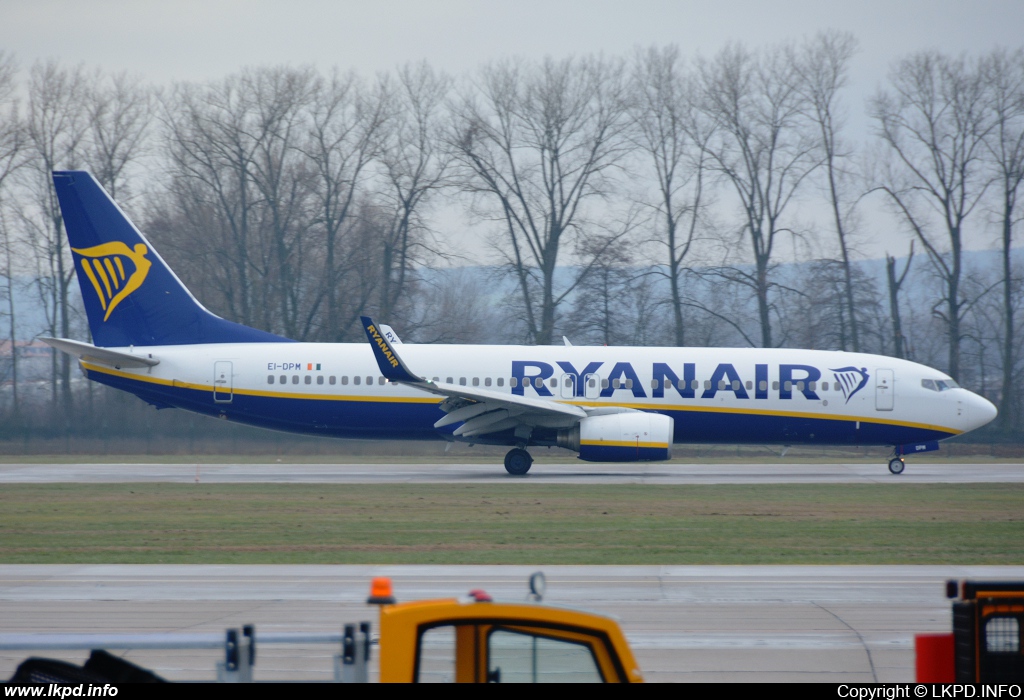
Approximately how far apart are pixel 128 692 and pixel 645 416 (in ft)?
79.5

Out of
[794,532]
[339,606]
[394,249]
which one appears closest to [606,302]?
[394,249]

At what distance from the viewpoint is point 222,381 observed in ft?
97.6

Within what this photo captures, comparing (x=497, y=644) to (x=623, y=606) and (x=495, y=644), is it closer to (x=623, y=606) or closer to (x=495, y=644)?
(x=495, y=644)

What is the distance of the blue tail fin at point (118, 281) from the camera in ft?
99.1

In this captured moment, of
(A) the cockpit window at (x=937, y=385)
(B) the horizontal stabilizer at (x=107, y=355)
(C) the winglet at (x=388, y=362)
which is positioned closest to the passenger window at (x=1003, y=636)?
(C) the winglet at (x=388, y=362)

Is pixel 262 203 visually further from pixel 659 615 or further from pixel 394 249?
pixel 659 615

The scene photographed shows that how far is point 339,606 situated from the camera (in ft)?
37.4

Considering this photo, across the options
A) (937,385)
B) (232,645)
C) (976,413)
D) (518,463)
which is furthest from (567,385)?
(232,645)

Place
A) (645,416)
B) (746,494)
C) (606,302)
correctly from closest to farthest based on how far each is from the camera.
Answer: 1. (746,494)
2. (645,416)
3. (606,302)

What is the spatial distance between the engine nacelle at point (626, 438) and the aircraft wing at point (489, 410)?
676 millimetres

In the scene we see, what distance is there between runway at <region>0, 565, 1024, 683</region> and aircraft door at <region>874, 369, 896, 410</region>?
1615 centimetres

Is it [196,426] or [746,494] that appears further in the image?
[196,426]

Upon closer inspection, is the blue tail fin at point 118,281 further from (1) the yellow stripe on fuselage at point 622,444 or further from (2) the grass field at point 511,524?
(1) the yellow stripe on fuselage at point 622,444

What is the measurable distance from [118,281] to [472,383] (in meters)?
10.5
